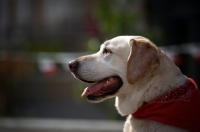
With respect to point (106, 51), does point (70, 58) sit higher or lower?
lower

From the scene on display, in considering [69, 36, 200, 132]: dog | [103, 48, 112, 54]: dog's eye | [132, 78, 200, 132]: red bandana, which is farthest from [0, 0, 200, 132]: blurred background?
[132, 78, 200, 132]: red bandana

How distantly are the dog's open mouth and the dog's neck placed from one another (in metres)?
0.14

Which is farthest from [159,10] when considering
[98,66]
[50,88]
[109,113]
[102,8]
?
[98,66]

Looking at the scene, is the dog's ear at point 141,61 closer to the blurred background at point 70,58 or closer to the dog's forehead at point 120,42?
the dog's forehead at point 120,42

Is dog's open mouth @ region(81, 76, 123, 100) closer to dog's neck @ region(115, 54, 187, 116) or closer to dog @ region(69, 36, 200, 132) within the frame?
dog @ region(69, 36, 200, 132)

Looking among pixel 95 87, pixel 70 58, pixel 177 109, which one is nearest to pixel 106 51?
pixel 95 87

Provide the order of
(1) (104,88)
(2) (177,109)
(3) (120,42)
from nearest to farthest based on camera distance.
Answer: (2) (177,109) → (1) (104,88) → (3) (120,42)

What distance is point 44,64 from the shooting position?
9.66 m

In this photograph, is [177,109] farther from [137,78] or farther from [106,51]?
[106,51]

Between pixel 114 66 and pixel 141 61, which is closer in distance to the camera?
pixel 141 61

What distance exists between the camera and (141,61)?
4.16 meters

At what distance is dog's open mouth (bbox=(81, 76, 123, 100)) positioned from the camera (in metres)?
4.39

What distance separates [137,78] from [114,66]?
0.36m

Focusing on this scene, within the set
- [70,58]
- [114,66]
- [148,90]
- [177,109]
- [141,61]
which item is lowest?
[70,58]
